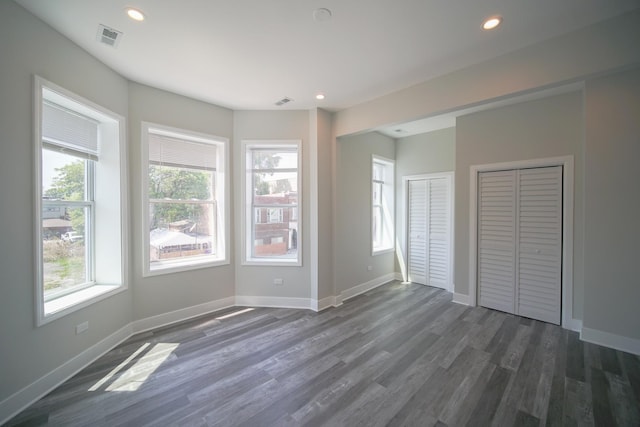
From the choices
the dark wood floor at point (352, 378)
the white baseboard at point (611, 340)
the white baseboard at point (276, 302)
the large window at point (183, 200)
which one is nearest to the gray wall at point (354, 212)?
the white baseboard at point (276, 302)

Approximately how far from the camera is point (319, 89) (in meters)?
3.19

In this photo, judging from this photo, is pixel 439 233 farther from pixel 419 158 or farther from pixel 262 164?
pixel 262 164

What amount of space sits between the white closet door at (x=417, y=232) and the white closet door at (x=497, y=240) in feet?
3.90

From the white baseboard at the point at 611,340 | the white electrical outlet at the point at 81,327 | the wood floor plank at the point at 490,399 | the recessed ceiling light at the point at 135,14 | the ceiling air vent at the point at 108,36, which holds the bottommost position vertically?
the wood floor plank at the point at 490,399

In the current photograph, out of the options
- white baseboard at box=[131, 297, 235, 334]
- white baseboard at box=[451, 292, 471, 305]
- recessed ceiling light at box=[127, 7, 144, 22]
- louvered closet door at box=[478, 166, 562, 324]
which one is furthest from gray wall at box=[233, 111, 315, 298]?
louvered closet door at box=[478, 166, 562, 324]

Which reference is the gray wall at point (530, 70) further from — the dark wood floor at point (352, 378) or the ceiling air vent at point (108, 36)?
the ceiling air vent at point (108, 36)

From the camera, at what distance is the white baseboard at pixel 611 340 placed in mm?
2467

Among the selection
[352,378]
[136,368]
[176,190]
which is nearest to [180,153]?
[176,190]

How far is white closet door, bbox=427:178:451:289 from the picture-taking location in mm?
4680

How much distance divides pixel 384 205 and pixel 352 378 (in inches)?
146

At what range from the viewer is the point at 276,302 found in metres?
3.88

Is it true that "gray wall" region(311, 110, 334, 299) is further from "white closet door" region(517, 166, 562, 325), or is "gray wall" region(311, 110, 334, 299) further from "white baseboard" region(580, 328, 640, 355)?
"white baseboard" region(580, 328, 640, 355)

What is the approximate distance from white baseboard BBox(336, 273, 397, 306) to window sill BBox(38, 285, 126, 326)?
2.90 meters

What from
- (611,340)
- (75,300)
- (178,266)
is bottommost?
(611,340)
